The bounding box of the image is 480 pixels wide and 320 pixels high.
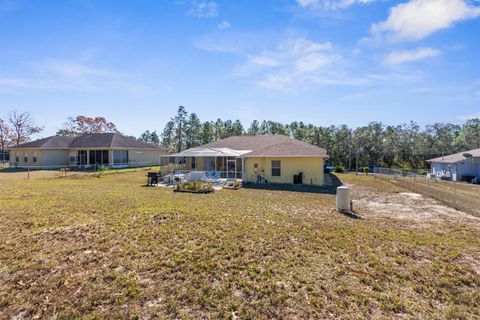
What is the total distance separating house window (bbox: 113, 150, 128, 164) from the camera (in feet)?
108

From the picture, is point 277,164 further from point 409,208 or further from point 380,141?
point 380,141

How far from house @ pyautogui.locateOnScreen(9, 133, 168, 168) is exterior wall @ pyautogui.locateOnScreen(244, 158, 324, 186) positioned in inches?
809

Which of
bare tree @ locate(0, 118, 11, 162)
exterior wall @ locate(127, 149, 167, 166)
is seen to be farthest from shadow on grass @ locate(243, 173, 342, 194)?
bare tree @ locate(0, 118, 11, 162)

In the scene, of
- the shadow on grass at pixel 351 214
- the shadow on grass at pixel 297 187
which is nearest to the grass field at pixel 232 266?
the shadow on grass at pixel 351 214

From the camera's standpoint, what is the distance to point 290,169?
752 inches

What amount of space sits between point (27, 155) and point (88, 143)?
23.6ft

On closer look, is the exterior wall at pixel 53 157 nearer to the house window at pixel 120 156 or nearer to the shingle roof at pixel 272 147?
the house window at pixel 120 156

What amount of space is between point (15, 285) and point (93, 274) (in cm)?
117

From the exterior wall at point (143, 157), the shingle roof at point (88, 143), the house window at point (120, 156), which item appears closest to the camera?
the shingle roof at point (88, 143)

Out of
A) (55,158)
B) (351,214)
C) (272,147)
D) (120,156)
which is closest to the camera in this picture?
(351,214)

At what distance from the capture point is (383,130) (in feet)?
150

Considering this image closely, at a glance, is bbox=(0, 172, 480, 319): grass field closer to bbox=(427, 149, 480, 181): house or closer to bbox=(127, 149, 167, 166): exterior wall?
bbox=(427, 149, 480, 181): house

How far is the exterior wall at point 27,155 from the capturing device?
105ft

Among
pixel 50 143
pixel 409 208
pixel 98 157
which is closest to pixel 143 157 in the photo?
pixel 98 157
